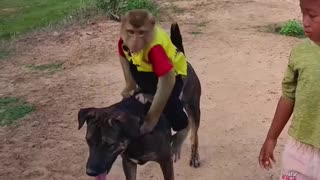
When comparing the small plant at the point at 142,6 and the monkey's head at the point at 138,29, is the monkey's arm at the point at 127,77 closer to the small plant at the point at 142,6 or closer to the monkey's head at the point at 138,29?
the monkey's head at the point at 138,29

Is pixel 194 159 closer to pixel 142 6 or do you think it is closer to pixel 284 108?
pixel 284 108

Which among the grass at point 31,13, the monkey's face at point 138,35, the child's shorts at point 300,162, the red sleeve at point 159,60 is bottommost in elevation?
the grass at point 31,13

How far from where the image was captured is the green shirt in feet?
8.07

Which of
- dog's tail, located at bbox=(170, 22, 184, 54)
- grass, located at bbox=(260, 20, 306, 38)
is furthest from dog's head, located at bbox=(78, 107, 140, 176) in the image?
grass, located at bbox=(260, 20, 306, 38)

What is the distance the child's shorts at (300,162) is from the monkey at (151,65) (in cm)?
102

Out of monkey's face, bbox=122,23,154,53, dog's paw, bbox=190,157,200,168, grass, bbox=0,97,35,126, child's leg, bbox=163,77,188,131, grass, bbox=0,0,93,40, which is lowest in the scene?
grass, bbox=0,0,93,40

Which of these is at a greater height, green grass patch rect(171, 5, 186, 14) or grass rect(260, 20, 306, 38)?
grass rect(260, 20, 306, 38)

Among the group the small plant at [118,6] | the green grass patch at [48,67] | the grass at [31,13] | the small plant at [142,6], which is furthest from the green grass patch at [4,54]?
the small plant at [142,6]

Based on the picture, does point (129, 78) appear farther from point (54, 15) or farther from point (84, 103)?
point (54, 15)

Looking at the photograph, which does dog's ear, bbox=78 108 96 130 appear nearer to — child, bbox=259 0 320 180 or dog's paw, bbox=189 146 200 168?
child, bbox=259 0 320 180

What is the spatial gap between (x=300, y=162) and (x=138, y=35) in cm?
125

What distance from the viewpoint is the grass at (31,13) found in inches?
440

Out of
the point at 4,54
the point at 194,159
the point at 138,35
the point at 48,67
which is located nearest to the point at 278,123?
the point at 138,35

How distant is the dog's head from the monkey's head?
0.45m
